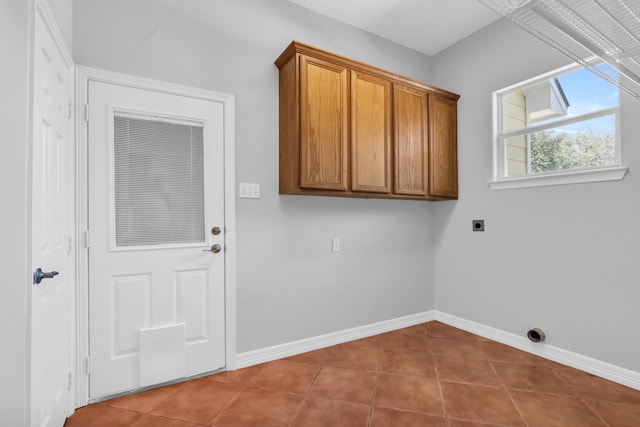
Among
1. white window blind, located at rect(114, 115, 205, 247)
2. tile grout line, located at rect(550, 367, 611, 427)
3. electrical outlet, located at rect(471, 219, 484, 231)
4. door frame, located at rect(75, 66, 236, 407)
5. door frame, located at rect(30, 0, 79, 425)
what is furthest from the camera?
electrical outlet, located at rect(471, 219, 484, 231)

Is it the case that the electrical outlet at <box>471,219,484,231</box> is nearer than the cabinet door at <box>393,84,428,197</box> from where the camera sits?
No

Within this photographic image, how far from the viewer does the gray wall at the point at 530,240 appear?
85.4 inches

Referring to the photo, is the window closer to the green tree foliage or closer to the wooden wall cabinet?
the green tree foliage

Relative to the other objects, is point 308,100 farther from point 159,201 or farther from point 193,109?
point 159,201

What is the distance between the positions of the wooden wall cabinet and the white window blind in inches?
27.0

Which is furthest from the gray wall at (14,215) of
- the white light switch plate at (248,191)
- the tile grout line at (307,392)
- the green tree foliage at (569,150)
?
the green tree foliage at (569,150)

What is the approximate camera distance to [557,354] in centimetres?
248

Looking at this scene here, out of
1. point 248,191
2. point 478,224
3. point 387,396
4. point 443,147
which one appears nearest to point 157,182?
point 248,191

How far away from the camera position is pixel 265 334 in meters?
2.50

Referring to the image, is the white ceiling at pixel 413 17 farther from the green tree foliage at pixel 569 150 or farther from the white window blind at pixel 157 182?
the white window blind at pixel 157 182

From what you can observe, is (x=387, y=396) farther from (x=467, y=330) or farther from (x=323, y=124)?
(x=323, y=124)

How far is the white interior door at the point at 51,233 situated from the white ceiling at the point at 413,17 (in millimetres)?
1950

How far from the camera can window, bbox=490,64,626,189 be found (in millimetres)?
2303

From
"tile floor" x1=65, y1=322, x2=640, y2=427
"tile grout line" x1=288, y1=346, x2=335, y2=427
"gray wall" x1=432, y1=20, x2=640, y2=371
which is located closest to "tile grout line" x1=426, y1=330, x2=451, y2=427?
"tile floor" x1=65, y1=322, x2=640, y2=427
